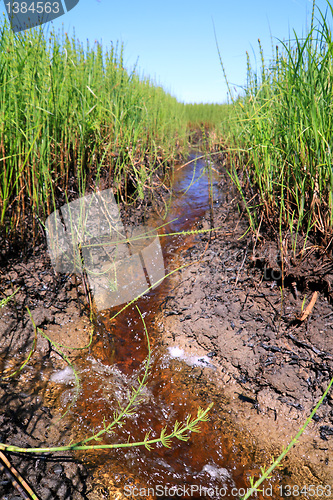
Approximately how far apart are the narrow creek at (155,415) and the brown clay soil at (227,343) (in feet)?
0.22

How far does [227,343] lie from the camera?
1924 mm

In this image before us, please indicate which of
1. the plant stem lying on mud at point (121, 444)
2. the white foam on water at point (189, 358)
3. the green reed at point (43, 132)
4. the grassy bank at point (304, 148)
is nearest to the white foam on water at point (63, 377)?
the plant stem lying on mud at point (121, 444)

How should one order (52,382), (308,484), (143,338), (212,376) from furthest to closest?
(143,338), (212,376), (52,382), (308,484)

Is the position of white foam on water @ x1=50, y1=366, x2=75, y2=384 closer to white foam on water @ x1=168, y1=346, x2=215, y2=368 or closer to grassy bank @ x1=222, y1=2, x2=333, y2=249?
white foam on water @ x1=168, y1=346, x2=215, y2=368

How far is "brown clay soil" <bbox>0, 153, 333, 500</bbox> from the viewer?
1.36 metres

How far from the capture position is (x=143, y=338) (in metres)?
2.07

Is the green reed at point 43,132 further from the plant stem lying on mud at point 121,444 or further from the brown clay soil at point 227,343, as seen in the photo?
the plant stem lying on mud at point 121,444

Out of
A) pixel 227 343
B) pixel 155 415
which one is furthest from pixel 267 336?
pixel 155 415

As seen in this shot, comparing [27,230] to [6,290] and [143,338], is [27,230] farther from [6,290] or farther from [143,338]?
[143,338]

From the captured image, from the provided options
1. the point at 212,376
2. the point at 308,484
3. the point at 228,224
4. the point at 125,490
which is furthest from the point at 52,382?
the point at 228,224

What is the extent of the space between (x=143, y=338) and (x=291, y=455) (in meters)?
1.03

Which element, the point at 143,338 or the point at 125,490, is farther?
the point at 143,338

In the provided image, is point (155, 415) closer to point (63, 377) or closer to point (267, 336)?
point (63, 377)

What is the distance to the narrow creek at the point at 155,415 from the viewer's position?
4.24 feet
